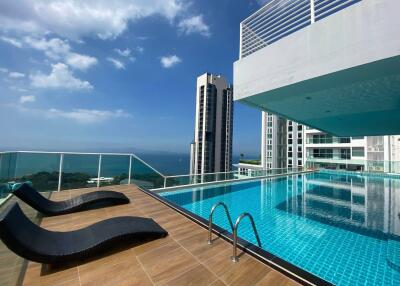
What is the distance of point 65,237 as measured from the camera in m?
2.68

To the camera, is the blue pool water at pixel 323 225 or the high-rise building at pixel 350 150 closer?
the blue pool water at pixel 323 225

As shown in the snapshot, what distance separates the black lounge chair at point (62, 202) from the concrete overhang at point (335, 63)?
15.9 ft

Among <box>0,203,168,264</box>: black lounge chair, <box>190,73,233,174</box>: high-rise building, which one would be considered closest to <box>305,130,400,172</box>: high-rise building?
<box>190,73,233,174</box>: high-rise building

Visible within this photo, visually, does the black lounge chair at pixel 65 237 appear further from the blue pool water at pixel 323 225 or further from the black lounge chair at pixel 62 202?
the blue pool water at pixel 323 225

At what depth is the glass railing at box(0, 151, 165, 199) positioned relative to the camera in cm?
492

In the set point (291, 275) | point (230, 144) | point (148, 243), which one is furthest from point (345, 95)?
point (230, 144)

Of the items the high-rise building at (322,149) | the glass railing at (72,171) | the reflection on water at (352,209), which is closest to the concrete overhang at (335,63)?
the reflection on water at (352,209)

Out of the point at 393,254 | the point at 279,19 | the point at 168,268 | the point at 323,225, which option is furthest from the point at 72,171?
the point at 393,254

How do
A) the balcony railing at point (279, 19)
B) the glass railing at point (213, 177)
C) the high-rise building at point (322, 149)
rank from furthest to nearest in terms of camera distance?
the high-rise building at point (322, 149), the glass railing at point (213, 177), the balcony railing at point (279, 19)

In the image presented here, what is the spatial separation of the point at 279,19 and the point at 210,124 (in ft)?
141

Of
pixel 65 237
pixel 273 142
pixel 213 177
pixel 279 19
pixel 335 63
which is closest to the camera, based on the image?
pixel 65 237

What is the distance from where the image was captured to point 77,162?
6.36 m

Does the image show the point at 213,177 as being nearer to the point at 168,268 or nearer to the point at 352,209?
the point at 352,209

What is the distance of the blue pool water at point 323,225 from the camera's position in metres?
3.92
